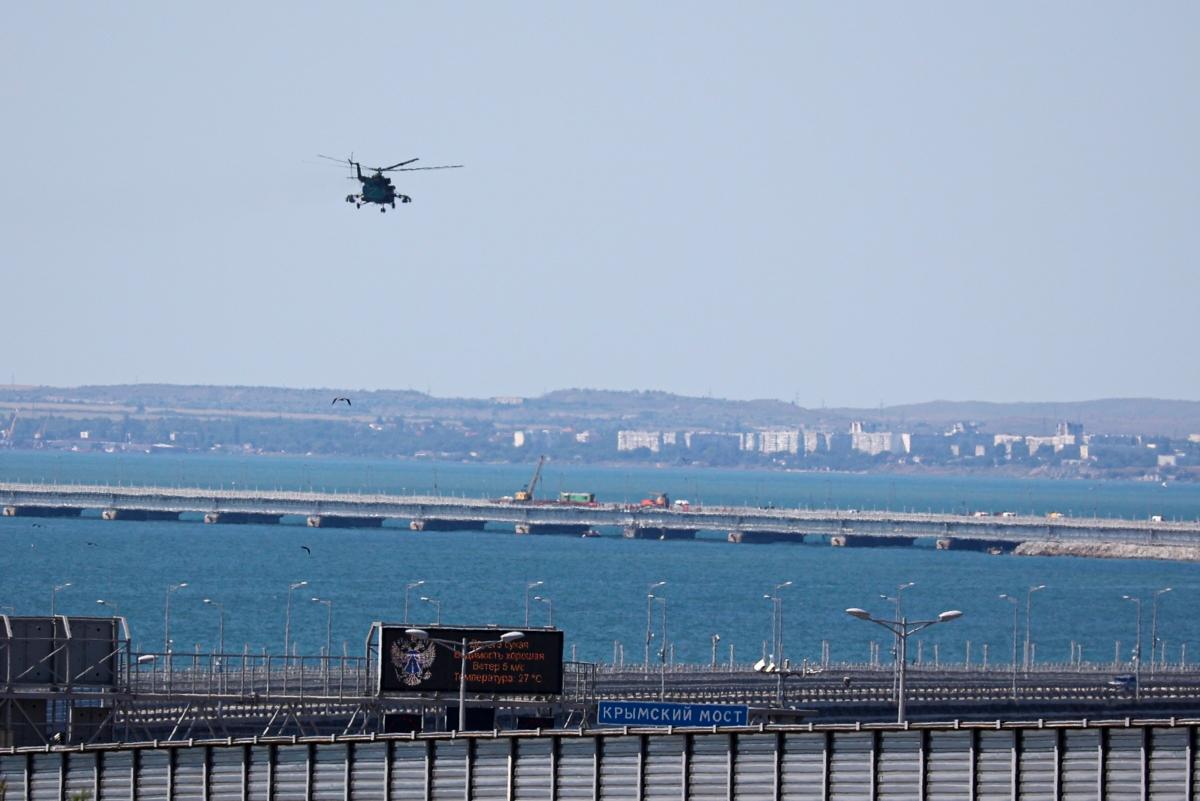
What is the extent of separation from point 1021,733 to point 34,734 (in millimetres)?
31353

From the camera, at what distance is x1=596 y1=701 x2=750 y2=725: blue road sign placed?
191ft

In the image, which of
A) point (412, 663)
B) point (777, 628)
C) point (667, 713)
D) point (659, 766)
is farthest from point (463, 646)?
point (777, 628)

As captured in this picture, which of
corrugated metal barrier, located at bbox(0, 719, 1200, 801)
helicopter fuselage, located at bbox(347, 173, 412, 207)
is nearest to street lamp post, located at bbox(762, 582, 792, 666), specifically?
helicopter fuselage, located at bbox(347, 173, 412, 207)

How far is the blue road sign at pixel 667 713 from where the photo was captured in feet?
191

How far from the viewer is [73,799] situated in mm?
43656

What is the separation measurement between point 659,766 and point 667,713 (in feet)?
48.5

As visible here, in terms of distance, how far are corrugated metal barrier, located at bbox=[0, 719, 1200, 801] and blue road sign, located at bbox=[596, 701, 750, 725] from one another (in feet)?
44.7

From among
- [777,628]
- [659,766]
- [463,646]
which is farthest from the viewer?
[777,628]

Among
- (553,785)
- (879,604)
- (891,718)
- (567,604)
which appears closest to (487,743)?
(553,785)

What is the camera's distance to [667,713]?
5869 centimetres

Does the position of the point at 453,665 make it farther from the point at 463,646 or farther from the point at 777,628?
the point at 777,628

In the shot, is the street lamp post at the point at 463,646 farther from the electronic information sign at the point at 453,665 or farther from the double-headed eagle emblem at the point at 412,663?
the double-headed eagle emblem at the point at 412,663

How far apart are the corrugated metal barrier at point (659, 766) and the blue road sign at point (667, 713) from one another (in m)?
13.6

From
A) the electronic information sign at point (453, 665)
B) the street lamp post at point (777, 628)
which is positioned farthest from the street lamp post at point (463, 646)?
the street lamp post at point (777, 628)
